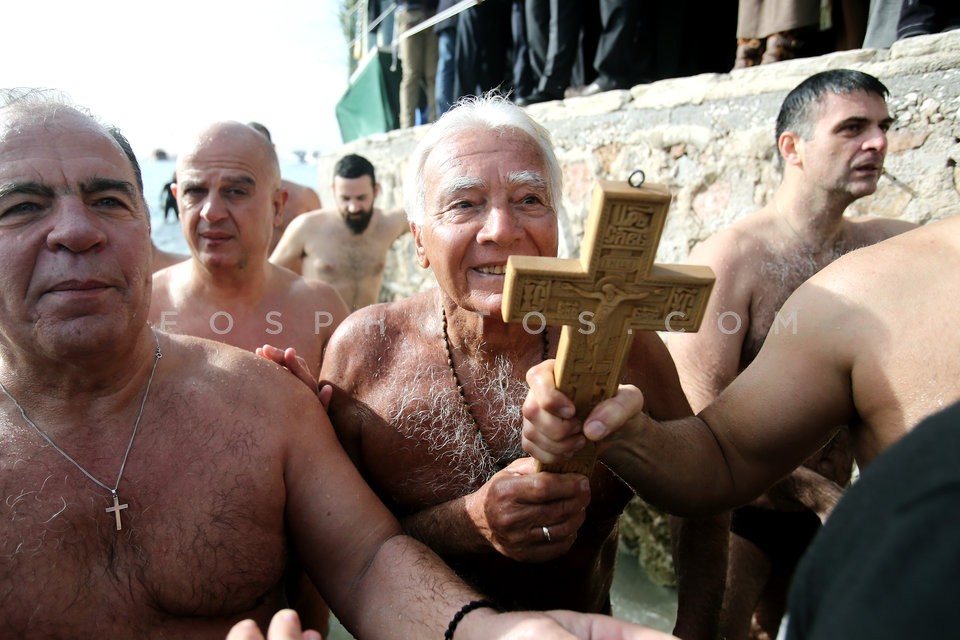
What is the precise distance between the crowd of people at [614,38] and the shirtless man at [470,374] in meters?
0.60

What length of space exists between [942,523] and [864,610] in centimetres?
10

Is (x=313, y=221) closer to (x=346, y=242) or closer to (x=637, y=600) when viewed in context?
(x=346, y=242)

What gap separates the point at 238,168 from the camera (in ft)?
10.3

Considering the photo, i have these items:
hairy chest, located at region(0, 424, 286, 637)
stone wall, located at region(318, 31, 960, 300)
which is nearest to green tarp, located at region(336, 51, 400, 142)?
stone wall, located at region(318, 31, 960, 300)

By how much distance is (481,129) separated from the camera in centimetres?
202

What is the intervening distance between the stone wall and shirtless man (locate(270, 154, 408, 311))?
6.67 feet

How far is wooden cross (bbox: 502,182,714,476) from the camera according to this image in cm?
121

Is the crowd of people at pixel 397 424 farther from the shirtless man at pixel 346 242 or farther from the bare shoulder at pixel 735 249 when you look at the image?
the shirtless man at pixel 346 242

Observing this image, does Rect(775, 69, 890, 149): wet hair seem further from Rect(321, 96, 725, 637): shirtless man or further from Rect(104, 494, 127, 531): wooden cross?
Rect(104, 494, 127, 531): wooden cross

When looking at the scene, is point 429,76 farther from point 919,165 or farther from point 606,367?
point 606,367

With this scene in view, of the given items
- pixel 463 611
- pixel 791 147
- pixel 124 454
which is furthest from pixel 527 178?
pixel 791 147

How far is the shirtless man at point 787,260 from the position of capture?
2.80 meters

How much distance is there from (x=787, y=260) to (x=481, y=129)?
1704 millimetres

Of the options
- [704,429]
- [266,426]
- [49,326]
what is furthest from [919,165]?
[49,326]
